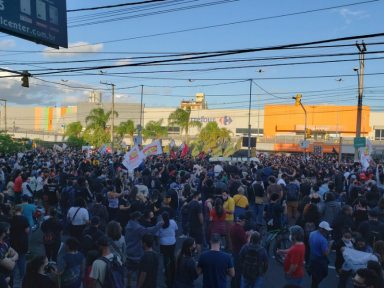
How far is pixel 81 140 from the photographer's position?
1865 inches

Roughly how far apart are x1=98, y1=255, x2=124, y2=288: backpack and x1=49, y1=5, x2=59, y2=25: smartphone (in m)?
5.59

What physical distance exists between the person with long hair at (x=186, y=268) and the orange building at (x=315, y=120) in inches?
2490

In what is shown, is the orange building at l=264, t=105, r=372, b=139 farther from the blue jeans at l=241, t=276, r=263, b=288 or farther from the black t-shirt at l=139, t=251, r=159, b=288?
the black t-shirt at l=139, t=251, r=159, b=288

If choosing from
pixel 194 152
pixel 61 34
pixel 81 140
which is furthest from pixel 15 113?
pixel 61 34

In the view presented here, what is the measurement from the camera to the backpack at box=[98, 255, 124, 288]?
4961 millimetres

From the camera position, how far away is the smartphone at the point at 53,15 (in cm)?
811

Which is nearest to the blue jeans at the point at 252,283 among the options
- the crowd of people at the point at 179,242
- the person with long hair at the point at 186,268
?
the crowd of people at the point at 179,242

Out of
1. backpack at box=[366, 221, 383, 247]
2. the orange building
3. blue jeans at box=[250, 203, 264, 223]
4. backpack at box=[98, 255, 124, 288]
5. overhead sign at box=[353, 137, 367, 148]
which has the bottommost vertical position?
blue jeans at box=[250, 203, 264, 223]

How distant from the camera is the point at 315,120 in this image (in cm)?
6712

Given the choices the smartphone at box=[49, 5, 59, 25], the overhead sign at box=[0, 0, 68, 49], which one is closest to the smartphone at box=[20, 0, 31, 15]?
the overhead sign at box=[0, 0, 68, 49]

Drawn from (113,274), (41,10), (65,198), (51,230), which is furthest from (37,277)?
(41,10)

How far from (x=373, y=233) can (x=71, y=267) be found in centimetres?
513

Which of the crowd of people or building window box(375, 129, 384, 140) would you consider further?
building window box(375, 129, 384, 140)

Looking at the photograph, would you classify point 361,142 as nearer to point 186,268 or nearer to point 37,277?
point 186,268
